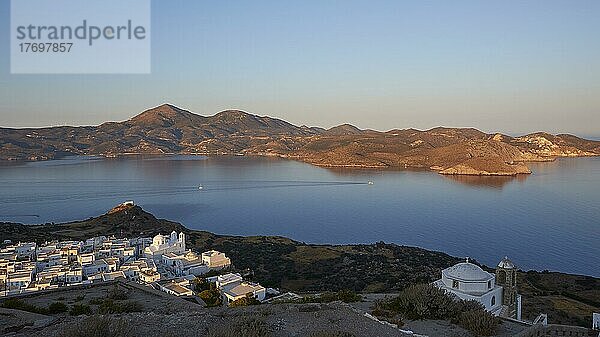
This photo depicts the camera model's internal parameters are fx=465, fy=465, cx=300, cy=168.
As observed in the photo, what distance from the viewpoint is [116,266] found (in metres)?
15.8

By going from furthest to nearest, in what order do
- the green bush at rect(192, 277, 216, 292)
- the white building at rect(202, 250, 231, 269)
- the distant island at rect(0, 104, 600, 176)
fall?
the distant island at rect(0, 104, 600, 176), the white building at rect(202, 250, 231, 269), the green bush at rect(192, 277, 216, 292)

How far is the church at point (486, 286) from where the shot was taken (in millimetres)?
7918

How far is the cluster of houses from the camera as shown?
1316 cm

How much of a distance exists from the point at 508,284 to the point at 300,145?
120465mm

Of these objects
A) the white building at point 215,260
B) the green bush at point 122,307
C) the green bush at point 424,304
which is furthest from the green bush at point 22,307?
the white building at point 215,260

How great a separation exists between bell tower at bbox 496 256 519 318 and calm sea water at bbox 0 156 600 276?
673 inches

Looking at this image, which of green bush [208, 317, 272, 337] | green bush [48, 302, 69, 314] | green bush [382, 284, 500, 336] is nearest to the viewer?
green bush [208, 317, 272, 337]

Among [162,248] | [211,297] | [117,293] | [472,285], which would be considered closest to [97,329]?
[117,293]

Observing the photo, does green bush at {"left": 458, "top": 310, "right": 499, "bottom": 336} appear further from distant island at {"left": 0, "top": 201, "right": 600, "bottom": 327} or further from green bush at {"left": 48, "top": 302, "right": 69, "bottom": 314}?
distant island at {"left": 0, "top": 201, "right": 600, "bottom": 327}

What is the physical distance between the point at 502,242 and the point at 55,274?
82.5 ft

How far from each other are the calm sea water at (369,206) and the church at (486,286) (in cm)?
1715

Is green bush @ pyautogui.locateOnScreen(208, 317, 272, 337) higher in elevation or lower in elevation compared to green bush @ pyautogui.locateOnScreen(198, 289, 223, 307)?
Result: higher

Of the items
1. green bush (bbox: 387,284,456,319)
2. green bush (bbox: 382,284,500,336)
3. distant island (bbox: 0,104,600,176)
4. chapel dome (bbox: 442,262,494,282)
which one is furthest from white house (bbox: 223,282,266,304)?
distant island (bbox: 0,104,600,176)

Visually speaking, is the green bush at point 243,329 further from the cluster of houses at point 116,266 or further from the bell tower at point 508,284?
the cluster of houses at point 116,266
